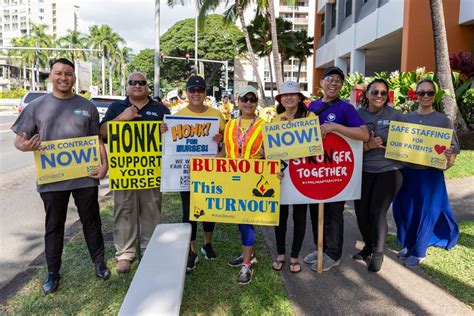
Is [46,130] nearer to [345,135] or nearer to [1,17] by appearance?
[345,135]

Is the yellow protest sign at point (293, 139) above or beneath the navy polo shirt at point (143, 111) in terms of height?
beneath

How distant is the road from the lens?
4659mm

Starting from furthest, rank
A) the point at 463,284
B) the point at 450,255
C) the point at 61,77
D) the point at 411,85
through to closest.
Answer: the point at 411,85 < the point at 450,255 < the point at 463,284 < the point at 61,77

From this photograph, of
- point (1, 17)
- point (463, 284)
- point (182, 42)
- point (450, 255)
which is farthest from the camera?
point (1, 17)

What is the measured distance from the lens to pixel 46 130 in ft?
12.0

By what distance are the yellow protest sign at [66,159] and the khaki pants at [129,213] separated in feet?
1.91

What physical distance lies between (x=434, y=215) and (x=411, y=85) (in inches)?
318

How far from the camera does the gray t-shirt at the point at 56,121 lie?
3.63 metres

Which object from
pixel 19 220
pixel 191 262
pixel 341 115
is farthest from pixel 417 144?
pixel 19 220

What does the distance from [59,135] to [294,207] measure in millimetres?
2407

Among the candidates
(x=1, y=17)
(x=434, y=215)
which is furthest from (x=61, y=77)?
(x=1, y=17)

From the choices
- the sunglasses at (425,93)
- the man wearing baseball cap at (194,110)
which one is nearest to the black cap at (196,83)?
the man wearing baseball cap at (194,110)

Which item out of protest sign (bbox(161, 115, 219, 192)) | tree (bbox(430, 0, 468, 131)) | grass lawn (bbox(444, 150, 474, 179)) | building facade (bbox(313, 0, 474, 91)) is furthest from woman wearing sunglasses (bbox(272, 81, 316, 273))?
building facade (bbox(313, 0, 474, 91))

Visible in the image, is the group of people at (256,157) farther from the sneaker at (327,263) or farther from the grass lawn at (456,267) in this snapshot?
the grass lawn at (456,267)
